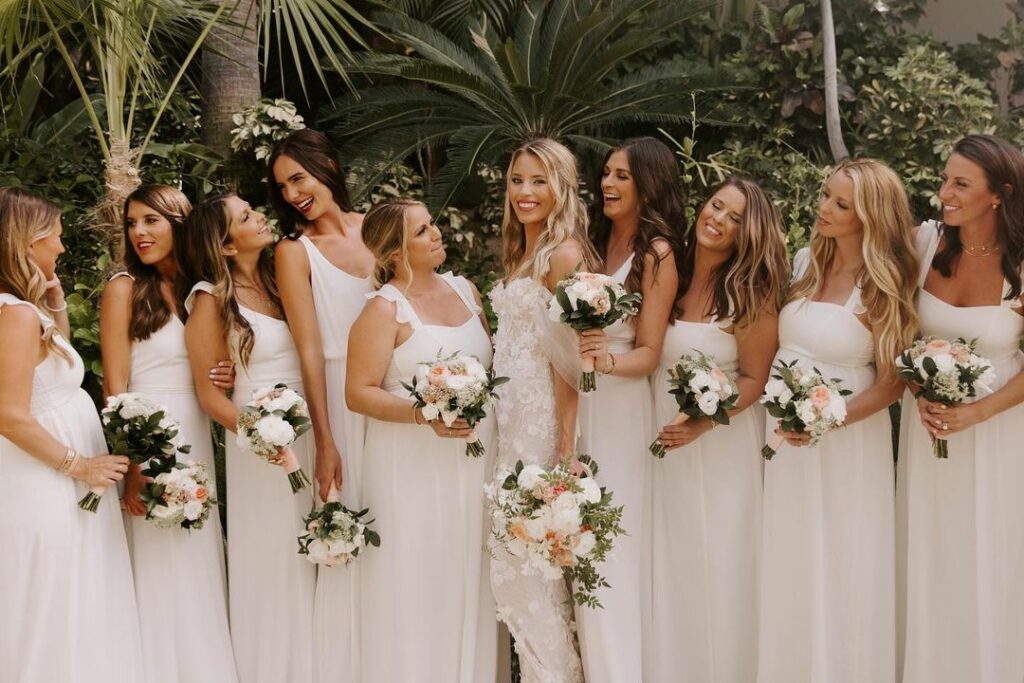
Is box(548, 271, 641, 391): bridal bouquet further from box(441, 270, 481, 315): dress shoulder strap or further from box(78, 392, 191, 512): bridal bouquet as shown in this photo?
box(78, 392, 191, 512): bridal bouquet

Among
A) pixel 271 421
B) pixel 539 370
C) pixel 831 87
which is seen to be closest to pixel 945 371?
pixel 539 370

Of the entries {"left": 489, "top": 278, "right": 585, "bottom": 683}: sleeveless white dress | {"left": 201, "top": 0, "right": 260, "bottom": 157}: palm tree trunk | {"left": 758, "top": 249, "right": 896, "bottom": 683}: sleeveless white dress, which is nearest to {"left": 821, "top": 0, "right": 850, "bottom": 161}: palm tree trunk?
{"left": 758, "top": 249, "right": 896, "bottom": 683}: sleeveless white dress

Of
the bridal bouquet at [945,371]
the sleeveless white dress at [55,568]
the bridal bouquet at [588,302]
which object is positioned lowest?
the sleeveless white dress at [55,568]

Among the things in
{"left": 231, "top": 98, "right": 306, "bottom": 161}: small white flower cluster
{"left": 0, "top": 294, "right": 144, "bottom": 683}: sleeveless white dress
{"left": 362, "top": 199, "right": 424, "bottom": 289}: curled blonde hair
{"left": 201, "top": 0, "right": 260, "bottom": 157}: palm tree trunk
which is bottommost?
{"left": 0, "top": 294, "right": 144, "bottom": 683}: sleeveless white dress

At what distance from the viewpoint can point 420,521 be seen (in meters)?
4.75

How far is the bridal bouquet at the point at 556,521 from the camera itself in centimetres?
417

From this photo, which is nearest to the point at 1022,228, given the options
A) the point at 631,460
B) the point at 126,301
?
the point at 631,460

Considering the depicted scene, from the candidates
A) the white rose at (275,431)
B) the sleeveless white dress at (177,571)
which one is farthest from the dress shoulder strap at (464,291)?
the sleeveless white dress at (177,571)

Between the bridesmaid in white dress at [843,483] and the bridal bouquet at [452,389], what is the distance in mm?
1445

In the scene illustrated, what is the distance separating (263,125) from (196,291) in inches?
140

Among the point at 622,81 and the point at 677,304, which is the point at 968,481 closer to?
the point at 677,304

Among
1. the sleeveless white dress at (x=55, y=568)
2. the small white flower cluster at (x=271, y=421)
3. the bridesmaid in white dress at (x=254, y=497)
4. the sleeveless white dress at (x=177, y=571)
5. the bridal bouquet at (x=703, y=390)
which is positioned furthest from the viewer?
the bridesmaid in white dress at (x=254, y=497)

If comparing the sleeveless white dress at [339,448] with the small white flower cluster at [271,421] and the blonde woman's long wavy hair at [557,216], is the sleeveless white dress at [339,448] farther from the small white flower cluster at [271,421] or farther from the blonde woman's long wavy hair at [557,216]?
the blonde woman's long wavy hair at [557,216]

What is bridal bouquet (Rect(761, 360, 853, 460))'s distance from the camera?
4332 mm
